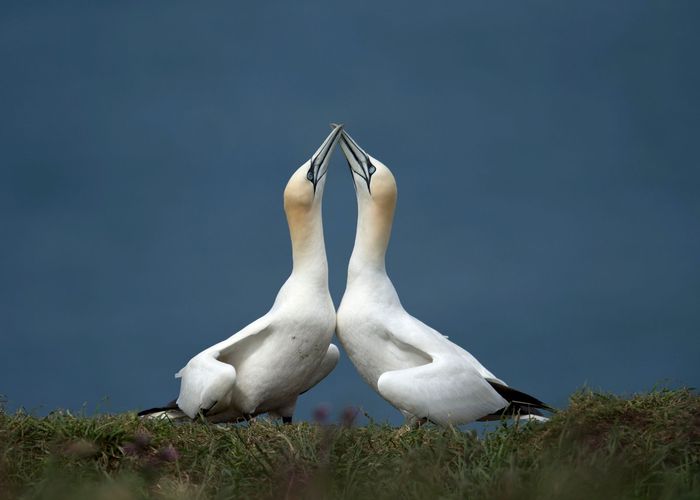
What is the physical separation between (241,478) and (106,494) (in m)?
1.95

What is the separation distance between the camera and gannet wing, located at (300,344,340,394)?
12.1 meters

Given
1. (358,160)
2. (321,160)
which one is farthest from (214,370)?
(358,160)

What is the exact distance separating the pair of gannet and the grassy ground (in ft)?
2.17

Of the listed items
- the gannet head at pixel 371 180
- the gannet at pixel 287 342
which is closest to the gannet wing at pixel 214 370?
the gannet at pixel 287 342

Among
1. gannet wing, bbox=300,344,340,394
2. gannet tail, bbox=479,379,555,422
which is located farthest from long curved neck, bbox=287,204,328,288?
gannet tail, bbox=479,379,555,422

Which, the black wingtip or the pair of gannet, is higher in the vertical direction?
the pair of gannet

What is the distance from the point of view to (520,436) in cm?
935

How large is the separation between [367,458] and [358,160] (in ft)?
12.3

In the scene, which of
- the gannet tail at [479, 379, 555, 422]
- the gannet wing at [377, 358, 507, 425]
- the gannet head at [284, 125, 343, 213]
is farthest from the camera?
the gannet head at [284, 125, 343, 213]

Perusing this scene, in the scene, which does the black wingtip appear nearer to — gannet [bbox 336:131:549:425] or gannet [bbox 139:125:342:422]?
gannet [bbox 139:125:342:422]

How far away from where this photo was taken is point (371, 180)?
1159 cm

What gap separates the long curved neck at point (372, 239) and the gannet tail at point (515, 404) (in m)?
1.59

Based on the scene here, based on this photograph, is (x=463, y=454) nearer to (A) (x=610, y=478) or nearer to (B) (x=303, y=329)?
(A) (x=610, y=478)

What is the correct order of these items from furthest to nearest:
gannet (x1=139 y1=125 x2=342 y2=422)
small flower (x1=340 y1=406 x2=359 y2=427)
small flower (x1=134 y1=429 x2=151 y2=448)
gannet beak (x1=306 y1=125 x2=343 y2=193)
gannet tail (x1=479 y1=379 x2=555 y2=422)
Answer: gannet beak (x1=306 y1=125 x2=343 y2=193) → gannet (x1=139 y1=125 x2=342 y2=422) → gannet tail (x1=479 y1=379 x2=555 y2=422) → small flower (x1=134 y1=429 x2=151 y2=448) → small flower (x1=340 y1=406 x2=359 y2=427)
